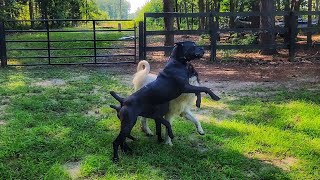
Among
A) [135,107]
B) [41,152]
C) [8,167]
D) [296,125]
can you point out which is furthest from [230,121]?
[8,167]

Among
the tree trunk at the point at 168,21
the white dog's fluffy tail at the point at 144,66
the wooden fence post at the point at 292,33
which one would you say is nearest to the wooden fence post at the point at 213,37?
the tree trunk at the point at 168,21

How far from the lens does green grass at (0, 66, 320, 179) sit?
12.8ft

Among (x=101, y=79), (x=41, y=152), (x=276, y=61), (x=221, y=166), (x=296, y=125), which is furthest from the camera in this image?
(x=276, y=61)

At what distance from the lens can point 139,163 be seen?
4.07 m

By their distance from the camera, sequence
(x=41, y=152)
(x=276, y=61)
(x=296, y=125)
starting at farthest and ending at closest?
(x=276, y=61) → (x=296, y=125) → (x=41, y=152)

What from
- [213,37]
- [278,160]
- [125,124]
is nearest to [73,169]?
[125,124]

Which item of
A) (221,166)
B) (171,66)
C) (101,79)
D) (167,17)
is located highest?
(167,17)

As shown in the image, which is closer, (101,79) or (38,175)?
(38,175)

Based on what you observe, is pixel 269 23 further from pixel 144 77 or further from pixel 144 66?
pixel 144 77

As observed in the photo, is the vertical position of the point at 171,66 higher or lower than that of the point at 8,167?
higher

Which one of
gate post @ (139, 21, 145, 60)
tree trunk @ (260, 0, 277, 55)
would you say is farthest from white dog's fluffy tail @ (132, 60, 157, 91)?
tree trunk @ (260, 0, 277, 55)

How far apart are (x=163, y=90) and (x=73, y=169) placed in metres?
1.31

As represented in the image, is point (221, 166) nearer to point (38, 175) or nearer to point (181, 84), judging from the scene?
point (181, 84)

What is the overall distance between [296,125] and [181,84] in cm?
222
